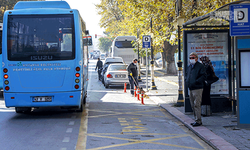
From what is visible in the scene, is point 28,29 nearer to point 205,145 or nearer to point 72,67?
point 72,67

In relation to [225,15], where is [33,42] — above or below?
below

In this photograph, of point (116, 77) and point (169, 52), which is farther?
point (169, 52)

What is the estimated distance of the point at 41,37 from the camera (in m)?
10.3

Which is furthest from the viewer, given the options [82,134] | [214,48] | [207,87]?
[214,48]

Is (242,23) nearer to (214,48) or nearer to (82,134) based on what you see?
(214,48)

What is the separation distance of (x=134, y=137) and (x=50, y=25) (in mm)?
4469

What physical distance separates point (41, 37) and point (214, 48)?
541 cm

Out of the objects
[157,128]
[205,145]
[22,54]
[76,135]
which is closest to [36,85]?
[22,54]

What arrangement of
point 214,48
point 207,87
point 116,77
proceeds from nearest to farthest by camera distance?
point 207,87
point 214,48
point 116,77

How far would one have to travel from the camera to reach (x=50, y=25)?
10336 mm

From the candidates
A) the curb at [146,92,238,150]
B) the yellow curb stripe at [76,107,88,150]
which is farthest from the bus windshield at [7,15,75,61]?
the curb at [146,92,238,150]

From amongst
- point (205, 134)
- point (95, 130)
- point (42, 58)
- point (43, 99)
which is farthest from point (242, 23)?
point (43, 99)

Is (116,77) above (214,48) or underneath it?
underneath

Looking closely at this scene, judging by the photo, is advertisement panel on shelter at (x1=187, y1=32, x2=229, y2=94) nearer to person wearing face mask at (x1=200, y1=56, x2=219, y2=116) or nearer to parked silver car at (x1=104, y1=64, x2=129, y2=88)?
person wearing face mask at (x1=200, y1=56, x2=219, y2=116)
